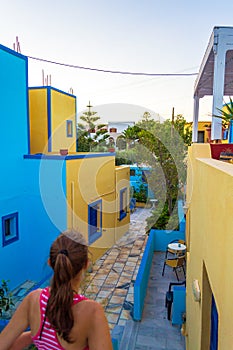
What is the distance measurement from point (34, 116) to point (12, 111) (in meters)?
2.69

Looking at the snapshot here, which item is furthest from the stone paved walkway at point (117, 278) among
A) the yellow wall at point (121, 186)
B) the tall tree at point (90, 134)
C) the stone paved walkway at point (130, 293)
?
the tall tree at point (90, 134)

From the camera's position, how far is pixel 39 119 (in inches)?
425

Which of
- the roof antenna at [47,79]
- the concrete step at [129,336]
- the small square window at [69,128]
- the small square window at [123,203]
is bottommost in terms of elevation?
the concrete step at [129,336]

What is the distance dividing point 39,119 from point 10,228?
14.1 ft

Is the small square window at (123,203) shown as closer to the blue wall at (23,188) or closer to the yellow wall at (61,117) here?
the yellow wall at (61,117)

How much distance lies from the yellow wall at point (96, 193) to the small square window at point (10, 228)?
1.51 meters

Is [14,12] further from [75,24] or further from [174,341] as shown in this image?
[174,341]

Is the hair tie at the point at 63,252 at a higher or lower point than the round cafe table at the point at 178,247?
higher

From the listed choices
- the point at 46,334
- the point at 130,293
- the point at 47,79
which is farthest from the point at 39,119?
the point at 46,334

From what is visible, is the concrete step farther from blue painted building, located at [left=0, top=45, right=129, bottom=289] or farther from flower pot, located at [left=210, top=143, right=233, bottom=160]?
flower pot, located at [left=210, top=143, right=233, bottom=160]

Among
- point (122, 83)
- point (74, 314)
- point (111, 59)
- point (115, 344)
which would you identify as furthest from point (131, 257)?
point (122, 83)

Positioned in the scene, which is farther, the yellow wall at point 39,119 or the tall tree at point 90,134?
the tall tree at point 90,134

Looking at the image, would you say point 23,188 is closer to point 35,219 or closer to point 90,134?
point 35,219

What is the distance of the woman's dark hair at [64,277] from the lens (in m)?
1.51
